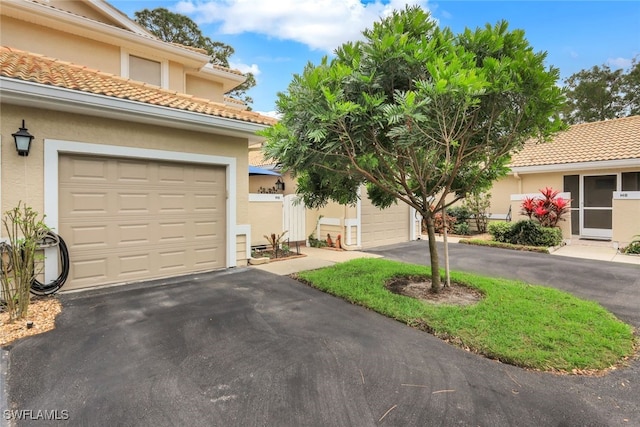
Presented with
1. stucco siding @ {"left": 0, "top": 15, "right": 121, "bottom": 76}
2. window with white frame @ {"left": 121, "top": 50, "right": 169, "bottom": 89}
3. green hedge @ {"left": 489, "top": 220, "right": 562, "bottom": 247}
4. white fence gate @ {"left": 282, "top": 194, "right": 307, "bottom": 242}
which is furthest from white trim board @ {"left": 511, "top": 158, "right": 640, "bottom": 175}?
stucco siding @ {"left": 0, "top": 15, "right": 121, "bottom": 76}

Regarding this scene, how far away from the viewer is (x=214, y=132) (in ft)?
22.7

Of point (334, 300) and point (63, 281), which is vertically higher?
point (63, 281)

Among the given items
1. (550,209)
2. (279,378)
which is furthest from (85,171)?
(550,209)

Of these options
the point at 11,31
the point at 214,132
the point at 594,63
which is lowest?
the point at 214,132

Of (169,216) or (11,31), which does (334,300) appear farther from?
(11,31)

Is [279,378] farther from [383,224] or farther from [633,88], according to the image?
[633,88]

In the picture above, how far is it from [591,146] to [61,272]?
1693cm

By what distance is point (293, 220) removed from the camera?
35.3 ft

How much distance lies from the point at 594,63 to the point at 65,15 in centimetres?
3373

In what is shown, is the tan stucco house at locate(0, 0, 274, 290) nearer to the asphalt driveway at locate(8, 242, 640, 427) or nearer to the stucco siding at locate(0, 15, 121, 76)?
the stucco siding at locate(0, 15, 121, 76)

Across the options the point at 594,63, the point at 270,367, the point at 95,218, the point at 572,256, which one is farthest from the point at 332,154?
the point at 594,63

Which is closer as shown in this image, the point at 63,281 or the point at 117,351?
the point at 117,351

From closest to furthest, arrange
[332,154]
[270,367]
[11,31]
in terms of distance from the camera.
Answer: [270,367] → [332,154] → [11,31]

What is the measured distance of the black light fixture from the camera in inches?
191
